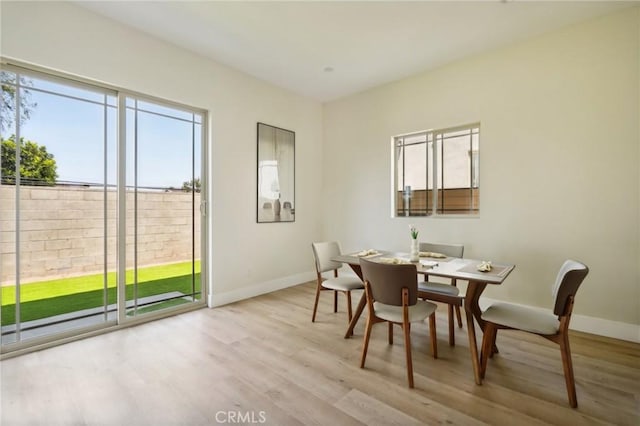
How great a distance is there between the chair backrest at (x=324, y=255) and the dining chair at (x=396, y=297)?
1.06 meters

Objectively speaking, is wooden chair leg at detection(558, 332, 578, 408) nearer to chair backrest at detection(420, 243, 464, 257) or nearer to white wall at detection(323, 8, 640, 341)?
chair backrest at detection(420, 243, 464, 257)

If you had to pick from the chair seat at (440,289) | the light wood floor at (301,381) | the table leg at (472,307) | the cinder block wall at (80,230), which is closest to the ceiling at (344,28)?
the cinder block wall at (80,230)

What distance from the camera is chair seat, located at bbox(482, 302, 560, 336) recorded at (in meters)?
1.91

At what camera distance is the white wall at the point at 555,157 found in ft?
9.12

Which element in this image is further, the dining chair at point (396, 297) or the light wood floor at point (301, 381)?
the dining chair at point (396, 297)

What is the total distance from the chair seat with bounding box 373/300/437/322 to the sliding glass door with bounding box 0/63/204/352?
8.17 feet

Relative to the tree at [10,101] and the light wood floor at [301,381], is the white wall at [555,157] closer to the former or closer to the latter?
the light wood floor at [301,381]

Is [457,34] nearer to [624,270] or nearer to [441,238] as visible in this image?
[441,238]

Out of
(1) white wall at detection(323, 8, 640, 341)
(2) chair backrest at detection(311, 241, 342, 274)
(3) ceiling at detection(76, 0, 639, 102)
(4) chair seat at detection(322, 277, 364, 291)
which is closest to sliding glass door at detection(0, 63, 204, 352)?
(3) ceiling at detection(76, 0, 639, 102)

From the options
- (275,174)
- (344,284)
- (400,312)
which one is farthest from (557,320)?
(275,174)

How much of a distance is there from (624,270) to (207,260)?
447cm

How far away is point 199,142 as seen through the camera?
3.73 metres
